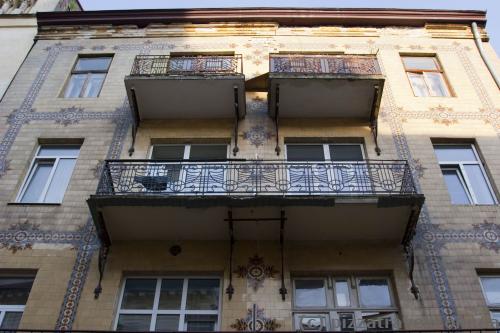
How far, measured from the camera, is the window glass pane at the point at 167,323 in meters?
8.33

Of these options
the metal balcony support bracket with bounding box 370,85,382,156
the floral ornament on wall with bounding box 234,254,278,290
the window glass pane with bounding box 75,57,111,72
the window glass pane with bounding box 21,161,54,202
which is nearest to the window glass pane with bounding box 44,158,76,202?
the window glass pane with bounding box 21,161,54,202

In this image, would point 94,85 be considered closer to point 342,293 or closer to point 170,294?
point 170,294

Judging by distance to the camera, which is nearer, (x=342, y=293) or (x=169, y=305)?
(x=169, y=305)

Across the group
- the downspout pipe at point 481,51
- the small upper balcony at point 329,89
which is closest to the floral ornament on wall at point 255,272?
the small upper balcony at point 329,89

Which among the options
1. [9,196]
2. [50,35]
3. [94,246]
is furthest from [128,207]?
[50,35]

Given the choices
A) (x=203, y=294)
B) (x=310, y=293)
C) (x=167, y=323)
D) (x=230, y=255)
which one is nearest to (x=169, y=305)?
(x=167, y=323)

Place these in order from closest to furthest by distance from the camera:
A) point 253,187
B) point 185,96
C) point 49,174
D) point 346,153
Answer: point 253,187, point 49,174, point 346,153, point 185,96

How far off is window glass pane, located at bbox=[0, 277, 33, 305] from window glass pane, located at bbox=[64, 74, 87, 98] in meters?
5.39

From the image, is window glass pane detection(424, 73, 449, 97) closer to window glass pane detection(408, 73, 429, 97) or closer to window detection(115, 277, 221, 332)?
window glass pane detection(408, 73, 429, 97)

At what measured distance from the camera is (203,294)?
8.82 meters

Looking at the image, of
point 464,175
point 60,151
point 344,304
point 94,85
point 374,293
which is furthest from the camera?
point 94,85

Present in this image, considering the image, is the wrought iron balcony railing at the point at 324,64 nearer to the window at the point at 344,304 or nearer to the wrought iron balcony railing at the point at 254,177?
the wrought iron balcony railing at the point at 254,177

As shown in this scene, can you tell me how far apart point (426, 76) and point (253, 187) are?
6.34 meters

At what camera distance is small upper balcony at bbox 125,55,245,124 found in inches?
452
